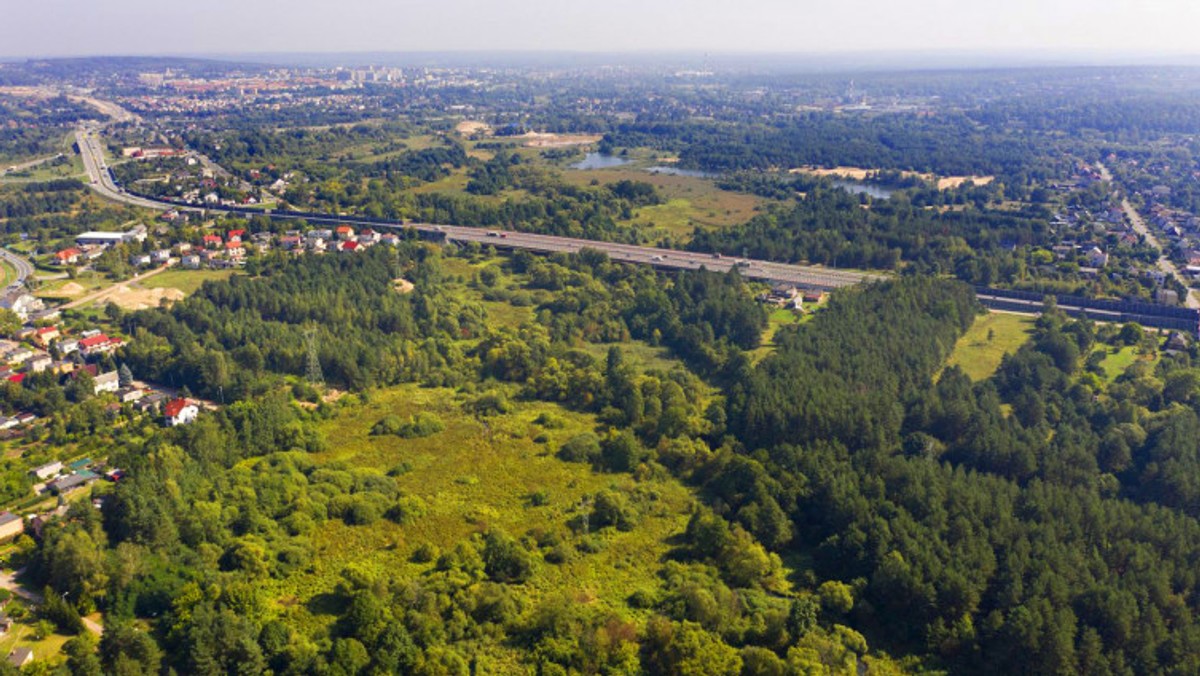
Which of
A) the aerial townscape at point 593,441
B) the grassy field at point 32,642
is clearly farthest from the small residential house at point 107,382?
the grassy field at point 32,642

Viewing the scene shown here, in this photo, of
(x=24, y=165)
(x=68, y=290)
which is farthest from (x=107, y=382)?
(x=24, y=165)

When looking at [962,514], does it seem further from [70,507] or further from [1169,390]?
[70,507]

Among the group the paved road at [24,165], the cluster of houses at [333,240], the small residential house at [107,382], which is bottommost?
the small residential house at [107,382]

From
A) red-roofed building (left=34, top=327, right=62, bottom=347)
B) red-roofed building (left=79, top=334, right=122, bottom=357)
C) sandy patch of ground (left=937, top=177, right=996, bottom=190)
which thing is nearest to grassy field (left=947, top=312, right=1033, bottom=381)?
red-roofed building (left=79, top=334, right=122, bottom=357)

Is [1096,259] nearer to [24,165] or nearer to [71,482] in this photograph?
[71,482]

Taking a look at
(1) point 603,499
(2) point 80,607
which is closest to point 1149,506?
(1) point 603,499

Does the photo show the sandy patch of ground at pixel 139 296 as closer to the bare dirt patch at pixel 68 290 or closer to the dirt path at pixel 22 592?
the bare dirt patch at pixel 68 290
